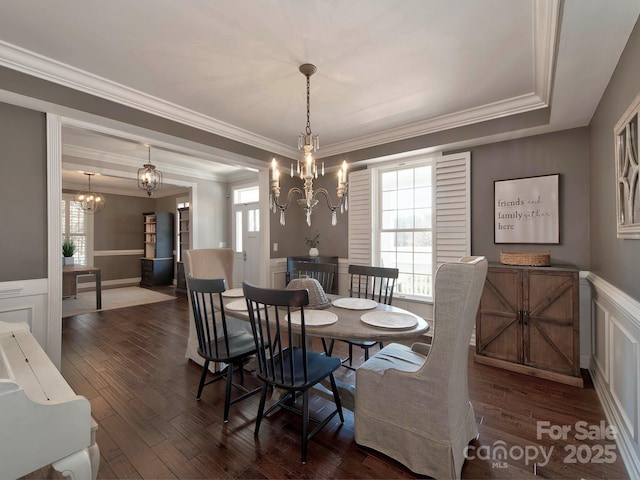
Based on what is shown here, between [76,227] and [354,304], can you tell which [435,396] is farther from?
[76,227]

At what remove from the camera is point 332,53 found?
223cm

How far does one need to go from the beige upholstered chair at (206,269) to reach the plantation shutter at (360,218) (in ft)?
6.27

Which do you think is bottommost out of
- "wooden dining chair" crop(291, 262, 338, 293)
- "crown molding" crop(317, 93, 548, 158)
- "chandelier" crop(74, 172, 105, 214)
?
"wooden dining chair" crop(291, 262, 338, 293)

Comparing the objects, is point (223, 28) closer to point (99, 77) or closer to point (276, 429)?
point (99, 77)

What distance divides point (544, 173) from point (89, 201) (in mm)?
8663

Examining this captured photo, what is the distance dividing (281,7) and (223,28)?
443 mm

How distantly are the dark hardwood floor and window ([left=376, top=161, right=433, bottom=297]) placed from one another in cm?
128

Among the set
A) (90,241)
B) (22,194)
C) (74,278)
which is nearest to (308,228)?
(22,194)

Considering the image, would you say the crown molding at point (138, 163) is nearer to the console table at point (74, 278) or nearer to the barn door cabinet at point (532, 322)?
the console table at point (74, 278)

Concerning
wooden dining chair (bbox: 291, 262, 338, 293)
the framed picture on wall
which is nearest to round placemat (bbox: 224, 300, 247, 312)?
wooden dining chair (bbox: 291, 262, 338, 293)

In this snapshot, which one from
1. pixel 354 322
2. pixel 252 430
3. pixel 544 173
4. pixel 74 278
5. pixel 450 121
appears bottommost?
pixel 252 430

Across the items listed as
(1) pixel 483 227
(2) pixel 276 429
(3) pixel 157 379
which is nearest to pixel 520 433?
(2) pixel 276 429

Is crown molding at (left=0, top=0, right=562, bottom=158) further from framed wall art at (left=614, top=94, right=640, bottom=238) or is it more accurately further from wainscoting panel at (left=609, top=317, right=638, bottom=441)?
wainscoting panel at (left=609, top=317, right=638, bottom=441)

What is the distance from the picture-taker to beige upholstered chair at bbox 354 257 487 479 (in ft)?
4.92
